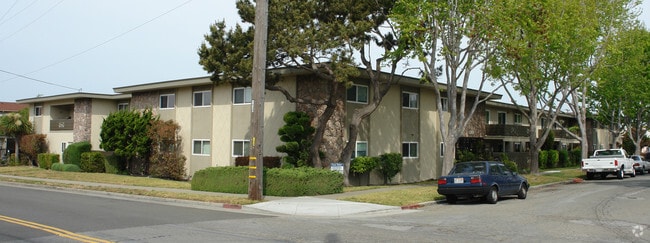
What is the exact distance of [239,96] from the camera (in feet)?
95.9

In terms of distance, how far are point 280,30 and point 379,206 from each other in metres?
8.69

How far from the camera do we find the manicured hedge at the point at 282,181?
19.4 m

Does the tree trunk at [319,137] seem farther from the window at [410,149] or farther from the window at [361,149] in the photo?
the window at [410,149]

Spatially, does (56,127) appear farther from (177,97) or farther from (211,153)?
(211,153)

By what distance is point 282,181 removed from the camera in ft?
64.3

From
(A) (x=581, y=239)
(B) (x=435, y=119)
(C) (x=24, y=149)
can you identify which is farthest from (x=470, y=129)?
(C) (x=24, y=149)

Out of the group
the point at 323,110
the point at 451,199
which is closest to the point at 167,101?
the point at 323,110

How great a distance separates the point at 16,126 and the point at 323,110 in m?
28.4

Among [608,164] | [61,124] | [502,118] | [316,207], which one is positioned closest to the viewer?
[316,207]

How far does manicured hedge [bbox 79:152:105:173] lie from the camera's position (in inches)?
1367

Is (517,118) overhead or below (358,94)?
overhead

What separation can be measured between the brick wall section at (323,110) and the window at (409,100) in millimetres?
5410

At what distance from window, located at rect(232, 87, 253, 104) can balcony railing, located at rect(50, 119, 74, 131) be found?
16.8 m

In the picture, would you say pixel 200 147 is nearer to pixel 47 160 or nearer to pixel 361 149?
pixel 361 149
